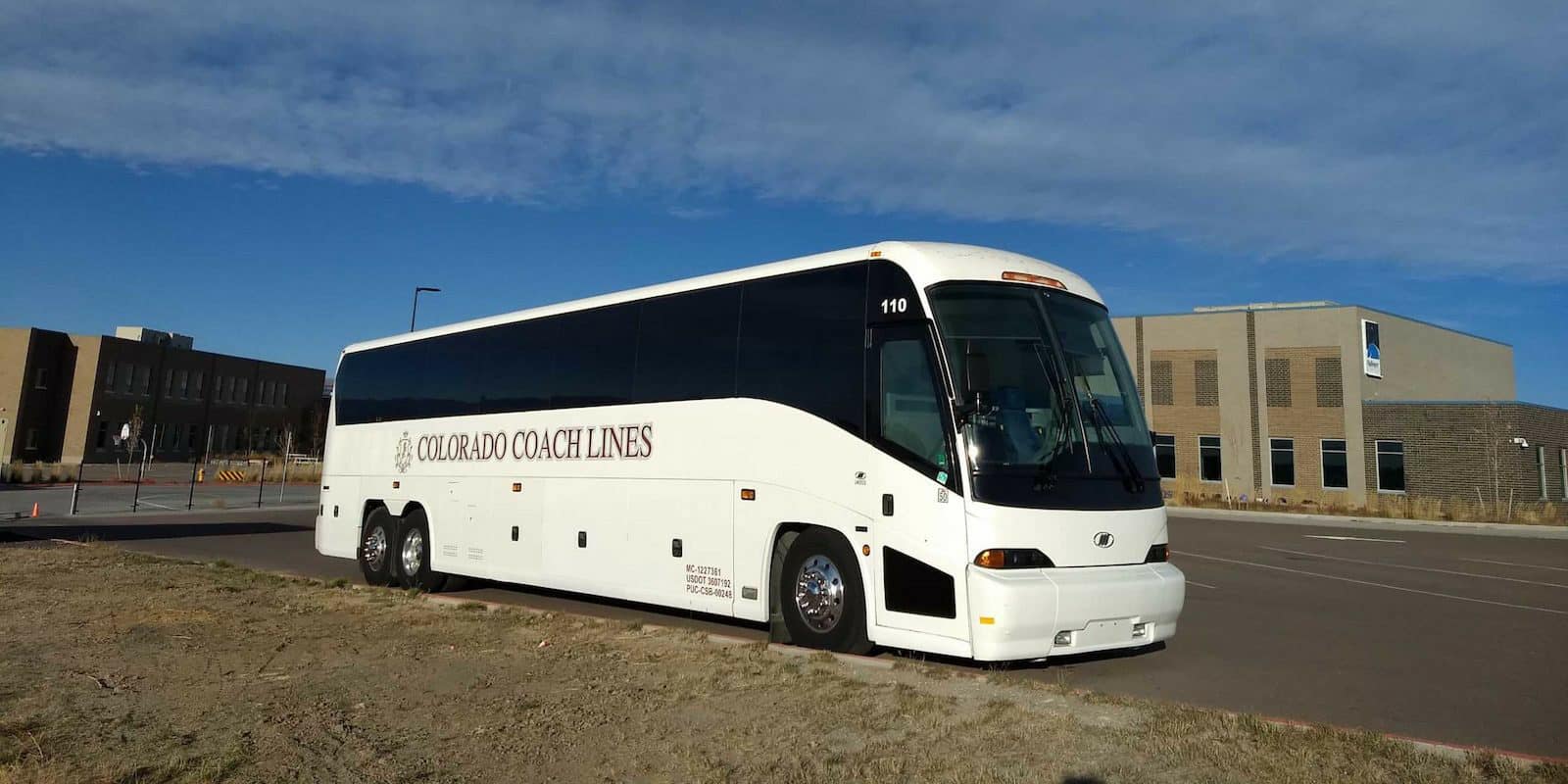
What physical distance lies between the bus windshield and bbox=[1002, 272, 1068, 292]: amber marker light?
0.30 feet

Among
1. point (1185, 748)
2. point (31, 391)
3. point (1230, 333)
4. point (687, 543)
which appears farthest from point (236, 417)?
point (1185, 748)

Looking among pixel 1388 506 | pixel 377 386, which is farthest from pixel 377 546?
pixel 1388 506

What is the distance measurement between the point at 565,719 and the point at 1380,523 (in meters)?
33.3

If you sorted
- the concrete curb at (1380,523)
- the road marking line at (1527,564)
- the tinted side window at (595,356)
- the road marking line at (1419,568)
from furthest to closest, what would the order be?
the concrete curb at (1380,523)
the road marking line at (1527,564)
the road marking line at (1419,568)
the tinted side window at (595,356)

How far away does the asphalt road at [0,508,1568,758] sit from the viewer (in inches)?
269

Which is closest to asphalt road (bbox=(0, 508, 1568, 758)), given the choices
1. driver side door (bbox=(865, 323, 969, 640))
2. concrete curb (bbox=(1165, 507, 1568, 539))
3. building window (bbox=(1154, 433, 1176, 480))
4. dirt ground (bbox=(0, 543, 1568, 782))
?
driver side door (bbox=(865, 323, 969, 640))

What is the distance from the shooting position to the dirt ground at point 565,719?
4820 millimetres

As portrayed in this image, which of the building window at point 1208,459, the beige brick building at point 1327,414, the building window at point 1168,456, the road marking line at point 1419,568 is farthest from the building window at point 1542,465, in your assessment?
the road marking line at point 1419,568

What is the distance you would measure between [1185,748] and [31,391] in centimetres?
8080

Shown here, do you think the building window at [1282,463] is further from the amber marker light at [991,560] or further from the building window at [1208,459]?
the amber marker light at [991,560]

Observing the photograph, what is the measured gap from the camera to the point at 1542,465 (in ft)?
135

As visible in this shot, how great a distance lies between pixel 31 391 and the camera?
65.5 m

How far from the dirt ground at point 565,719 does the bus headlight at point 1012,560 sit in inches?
33.0

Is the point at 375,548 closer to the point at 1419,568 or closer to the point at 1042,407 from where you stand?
the point at 1042,407
